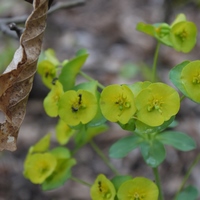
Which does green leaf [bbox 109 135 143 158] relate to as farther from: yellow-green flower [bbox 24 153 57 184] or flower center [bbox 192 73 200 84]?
flower center [bbox 192 73 200 84]

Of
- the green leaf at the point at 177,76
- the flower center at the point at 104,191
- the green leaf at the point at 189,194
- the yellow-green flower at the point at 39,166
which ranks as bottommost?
the green leaf at the point at 189,194

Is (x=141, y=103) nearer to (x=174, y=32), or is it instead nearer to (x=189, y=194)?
(x=174, y=32)

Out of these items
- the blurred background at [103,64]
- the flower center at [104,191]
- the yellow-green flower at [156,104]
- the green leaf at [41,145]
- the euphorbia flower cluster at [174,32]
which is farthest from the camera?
the blurred background at [103,64]

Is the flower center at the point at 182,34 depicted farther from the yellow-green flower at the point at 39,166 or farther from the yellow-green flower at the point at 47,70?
the yellow-green flower at the point at 39,166

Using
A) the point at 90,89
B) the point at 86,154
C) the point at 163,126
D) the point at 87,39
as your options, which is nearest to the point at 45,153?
the point at 90,89

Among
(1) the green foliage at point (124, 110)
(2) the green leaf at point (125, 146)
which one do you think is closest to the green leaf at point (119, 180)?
(1) the green foliage at point (124, 110)

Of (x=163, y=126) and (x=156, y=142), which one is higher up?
(x=163, y=126)

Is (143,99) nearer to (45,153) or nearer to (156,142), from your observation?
(156,142)
